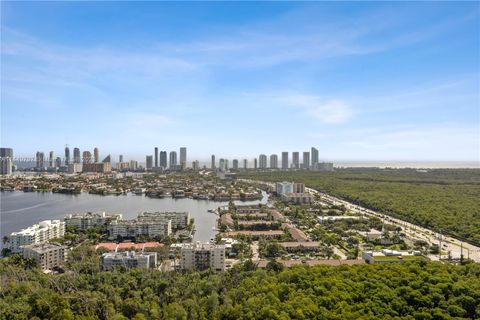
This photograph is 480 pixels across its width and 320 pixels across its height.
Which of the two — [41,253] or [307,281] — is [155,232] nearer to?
[41,253]

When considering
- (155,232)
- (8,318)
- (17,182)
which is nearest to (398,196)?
(155,232)

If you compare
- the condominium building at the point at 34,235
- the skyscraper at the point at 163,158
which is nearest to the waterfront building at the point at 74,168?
the skyscraper at the point at 163,158

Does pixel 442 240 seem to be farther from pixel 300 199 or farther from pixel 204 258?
pixel 300 199

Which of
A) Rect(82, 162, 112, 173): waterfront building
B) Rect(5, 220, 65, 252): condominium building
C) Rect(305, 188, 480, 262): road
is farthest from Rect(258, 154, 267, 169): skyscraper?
Rect(5, 220, 65, 252): condominium building

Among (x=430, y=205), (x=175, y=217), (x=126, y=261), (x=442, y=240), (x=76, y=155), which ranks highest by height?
(x=76, y=155)

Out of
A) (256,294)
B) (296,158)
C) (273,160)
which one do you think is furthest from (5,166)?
(256,294)

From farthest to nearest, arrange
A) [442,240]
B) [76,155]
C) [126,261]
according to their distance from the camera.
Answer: [76,155]
[442,240]
[126,261]
